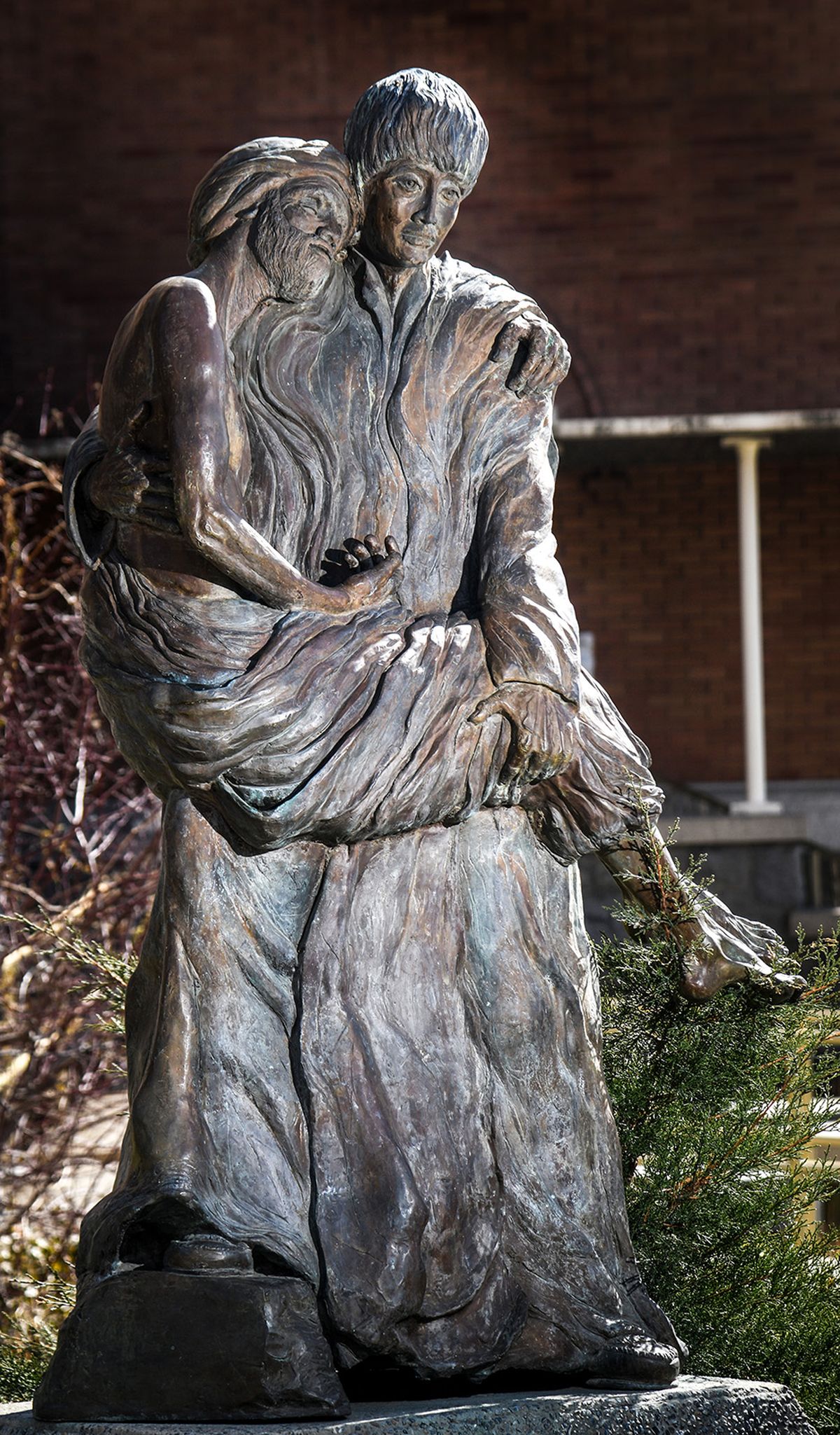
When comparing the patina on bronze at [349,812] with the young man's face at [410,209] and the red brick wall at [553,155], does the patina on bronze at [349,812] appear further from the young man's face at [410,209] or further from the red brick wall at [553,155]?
the red brick wall at [553,155]

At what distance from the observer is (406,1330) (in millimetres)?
2754

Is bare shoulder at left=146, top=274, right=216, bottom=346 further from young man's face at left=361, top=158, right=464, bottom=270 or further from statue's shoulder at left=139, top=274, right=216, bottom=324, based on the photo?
young man's face at left=361, top=158, right=464, bottom=270

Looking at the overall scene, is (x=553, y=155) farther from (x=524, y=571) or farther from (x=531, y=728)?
(x=531, y=728)

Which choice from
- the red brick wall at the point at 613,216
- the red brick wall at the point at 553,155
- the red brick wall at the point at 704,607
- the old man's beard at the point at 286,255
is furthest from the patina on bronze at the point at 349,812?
the red brick wall at the point at 553,155

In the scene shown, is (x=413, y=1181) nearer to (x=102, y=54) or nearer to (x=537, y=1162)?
(x=537, y=1162)

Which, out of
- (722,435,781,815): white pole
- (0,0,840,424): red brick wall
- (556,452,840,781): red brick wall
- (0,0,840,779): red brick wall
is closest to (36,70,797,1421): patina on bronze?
(722,435,781,815): white pole

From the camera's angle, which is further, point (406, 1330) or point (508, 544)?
point (508, 544)

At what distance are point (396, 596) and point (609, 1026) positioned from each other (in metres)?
1.00

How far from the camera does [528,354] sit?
10.3 feet

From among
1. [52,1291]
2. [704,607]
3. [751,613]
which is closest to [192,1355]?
[52,1291]

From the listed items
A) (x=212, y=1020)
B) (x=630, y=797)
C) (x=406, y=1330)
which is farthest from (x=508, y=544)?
(x=406, y=1330)

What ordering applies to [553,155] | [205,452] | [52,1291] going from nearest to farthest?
1. [205,452]
2. [52,1291]
3. [553,155]

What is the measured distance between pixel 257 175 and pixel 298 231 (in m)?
0.10

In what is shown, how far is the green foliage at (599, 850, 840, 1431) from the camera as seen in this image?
11.4 ft
